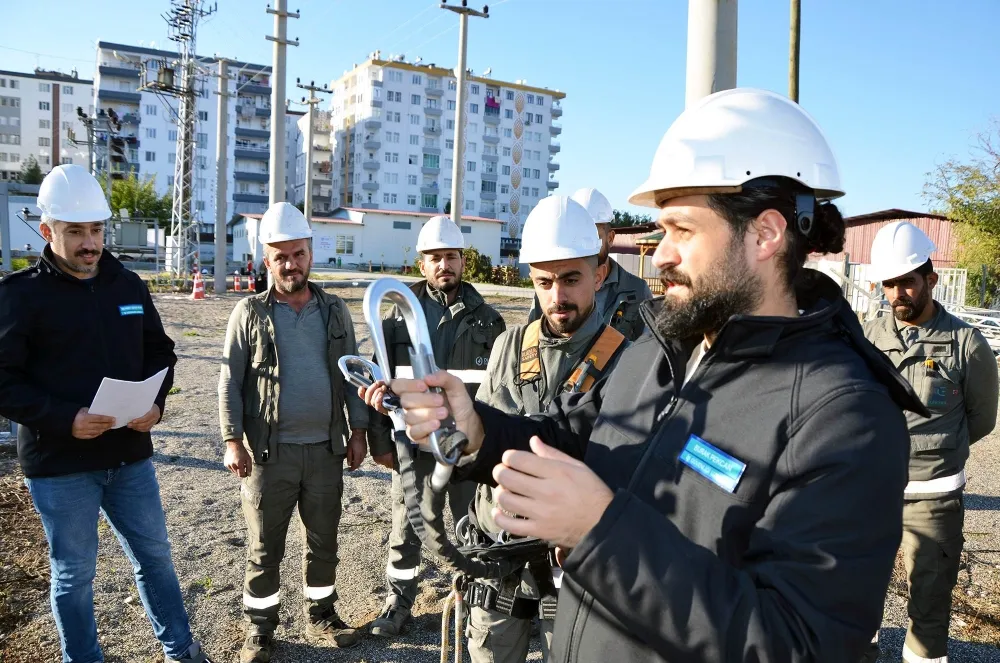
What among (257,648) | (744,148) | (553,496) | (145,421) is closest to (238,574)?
(257,648)

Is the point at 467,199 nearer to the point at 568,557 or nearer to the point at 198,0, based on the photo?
the point at 198,0

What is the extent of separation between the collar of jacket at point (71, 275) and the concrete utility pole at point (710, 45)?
3283 millimetres

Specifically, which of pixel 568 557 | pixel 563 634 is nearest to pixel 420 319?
pixel 568 557

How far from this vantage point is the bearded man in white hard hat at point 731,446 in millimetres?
1188

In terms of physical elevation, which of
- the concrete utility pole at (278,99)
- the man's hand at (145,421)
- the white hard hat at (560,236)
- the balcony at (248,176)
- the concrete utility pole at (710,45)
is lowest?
the man's hand at (145,421)

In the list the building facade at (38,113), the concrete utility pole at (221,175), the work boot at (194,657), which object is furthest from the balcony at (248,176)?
the work boot at (194,657)

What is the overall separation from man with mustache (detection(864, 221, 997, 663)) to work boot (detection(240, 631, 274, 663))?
10.4 ft

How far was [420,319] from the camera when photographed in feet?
5.19

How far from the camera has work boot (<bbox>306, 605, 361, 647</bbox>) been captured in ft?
13.1

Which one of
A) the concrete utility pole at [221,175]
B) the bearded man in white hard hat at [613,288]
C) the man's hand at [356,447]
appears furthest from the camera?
the concrete utility pole at [221,175]

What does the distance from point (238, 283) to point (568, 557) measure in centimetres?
3030

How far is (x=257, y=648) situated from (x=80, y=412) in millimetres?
1551

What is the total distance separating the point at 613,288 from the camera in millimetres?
5285

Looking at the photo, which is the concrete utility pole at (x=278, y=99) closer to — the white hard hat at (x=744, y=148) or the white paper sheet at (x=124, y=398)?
the white paper sheet at (x=124, y=398)
